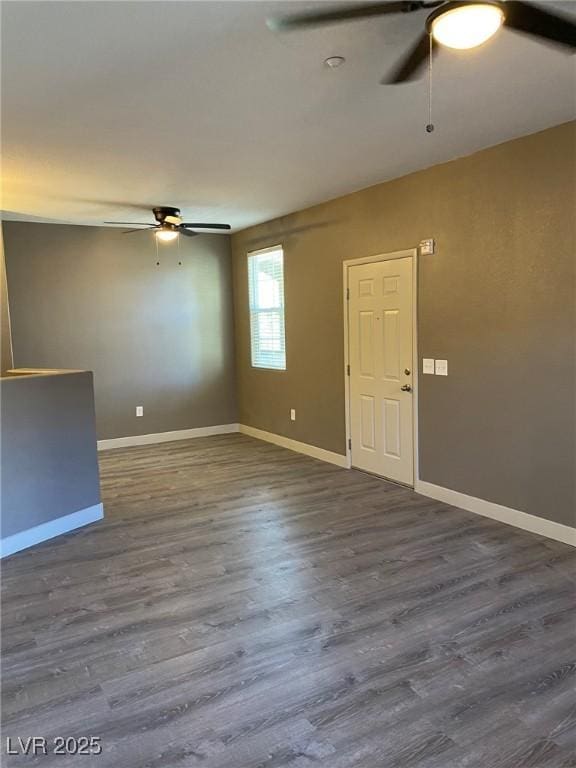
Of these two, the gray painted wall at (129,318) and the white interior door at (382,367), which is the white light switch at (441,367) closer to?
the white interior door at (382,367)

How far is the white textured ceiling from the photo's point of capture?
2.16m

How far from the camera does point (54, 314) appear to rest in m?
6.28

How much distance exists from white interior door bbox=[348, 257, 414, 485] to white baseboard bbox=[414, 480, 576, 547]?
27 centimetres

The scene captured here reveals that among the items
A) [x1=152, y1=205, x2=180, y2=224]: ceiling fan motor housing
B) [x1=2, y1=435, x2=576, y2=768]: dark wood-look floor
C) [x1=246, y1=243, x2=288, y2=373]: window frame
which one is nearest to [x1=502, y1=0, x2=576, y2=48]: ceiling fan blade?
[x1=2, y1=435, x2=576, y2=768]: dark wood-look floor

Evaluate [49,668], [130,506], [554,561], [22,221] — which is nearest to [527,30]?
[554,561]

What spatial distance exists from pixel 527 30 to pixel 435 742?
2492 millimetres

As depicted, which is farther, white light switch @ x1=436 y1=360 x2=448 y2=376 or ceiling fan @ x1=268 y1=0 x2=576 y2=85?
white light switch @ x1=436 y1=360 x2=448 y2=376

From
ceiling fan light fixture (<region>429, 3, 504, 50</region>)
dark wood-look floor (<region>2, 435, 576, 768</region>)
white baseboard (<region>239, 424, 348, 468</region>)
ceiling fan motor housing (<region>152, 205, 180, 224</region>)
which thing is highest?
ceiling fan motor housing (<region>152, 205, 180, 224</region>)

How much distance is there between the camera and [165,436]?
7035mm

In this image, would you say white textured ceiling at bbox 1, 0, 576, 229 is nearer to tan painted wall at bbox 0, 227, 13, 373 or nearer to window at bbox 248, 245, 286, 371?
tan painted wall at bbox 0, 227, 13, 373

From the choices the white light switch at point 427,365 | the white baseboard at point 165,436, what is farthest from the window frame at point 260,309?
the white light switch at point 427,365

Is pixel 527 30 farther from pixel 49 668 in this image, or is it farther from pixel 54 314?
pixel 54 314

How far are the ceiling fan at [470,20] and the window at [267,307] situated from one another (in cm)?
444

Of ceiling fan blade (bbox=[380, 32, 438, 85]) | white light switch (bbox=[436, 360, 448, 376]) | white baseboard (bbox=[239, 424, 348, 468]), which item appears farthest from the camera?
white baseboard (bbox=[239, 424, 348, 468])
